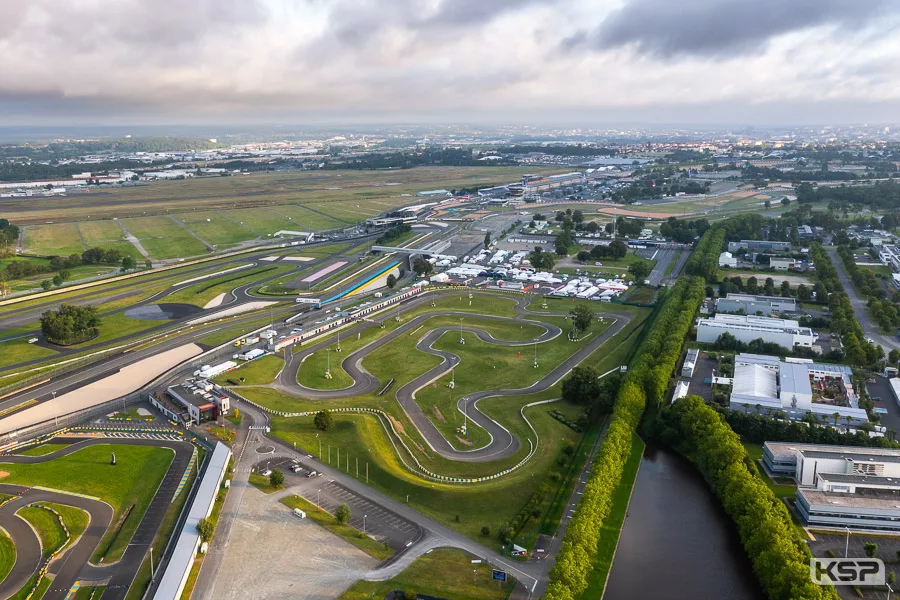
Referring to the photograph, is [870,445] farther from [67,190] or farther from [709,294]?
[67,190]

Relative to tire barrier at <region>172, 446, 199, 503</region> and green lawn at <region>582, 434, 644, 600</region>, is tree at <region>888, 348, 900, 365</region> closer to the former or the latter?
green lawn at <region>582, 434, 644, 600</region>

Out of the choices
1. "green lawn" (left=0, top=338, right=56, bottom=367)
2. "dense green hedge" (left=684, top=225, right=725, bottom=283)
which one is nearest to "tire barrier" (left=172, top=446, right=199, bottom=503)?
"green lawn" (left=0, top=338, right=56, bottom=367)

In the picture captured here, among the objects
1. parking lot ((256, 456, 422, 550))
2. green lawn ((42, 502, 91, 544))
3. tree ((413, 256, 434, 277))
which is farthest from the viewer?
tree ((413, 256, 434, 277))

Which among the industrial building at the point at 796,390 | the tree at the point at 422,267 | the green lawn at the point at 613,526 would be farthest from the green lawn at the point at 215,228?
the green lawn at the point at 613,526

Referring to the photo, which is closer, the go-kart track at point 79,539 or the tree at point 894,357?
the go-kart track at point 79,539

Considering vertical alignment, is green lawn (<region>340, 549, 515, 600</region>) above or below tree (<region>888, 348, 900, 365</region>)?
above
